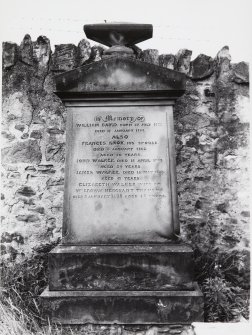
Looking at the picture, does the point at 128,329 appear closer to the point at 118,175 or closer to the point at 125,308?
the point at 125,308

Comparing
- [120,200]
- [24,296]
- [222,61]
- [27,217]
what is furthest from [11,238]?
[222,61]

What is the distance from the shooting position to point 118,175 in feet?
12.0

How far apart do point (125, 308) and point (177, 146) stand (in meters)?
2.35

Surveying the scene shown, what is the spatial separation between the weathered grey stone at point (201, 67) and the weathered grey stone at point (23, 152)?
2208 mm

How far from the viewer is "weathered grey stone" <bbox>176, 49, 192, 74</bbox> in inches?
195

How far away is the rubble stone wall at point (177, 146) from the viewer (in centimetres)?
494

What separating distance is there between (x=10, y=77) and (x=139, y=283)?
3174 mm

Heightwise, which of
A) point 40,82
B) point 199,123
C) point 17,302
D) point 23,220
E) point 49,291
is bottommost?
point 17,302

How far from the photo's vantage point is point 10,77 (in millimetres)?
5062

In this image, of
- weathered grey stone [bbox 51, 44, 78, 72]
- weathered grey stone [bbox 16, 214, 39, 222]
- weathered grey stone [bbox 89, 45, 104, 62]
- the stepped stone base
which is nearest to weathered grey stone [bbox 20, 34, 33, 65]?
weathered grey stone [bbox 51, 44, 78, 72]

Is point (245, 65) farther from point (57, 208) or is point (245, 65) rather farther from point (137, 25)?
point (57, 208)

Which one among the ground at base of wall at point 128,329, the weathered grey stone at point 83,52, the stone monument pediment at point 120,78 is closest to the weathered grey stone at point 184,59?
the weathered grey stone at point 83,52

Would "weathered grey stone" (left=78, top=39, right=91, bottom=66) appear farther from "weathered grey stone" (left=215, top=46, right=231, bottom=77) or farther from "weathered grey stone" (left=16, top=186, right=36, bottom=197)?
"weathered grey stone" (left=16, top=186, right=36, bottom=197)

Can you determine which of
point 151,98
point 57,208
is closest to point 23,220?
point 57,208
